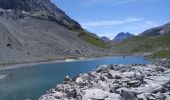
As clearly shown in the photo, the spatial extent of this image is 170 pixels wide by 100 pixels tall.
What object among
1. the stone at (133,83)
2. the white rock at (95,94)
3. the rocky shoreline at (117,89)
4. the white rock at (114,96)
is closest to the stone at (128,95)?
the rocky shoreline at (117,89)

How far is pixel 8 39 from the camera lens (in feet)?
517

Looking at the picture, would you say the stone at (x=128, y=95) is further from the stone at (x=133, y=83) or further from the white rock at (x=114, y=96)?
the stone at (x=133, y=83)

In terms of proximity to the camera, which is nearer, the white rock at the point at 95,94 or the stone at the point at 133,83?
the white rock at the point at 95,94

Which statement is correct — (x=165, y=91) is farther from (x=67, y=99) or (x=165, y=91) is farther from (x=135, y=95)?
(x=67, y=99)

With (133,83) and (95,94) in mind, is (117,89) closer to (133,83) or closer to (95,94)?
(133,83)

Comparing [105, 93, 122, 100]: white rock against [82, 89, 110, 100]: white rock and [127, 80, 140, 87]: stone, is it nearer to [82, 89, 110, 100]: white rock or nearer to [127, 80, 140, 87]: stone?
[82, 89, 110, 100]: white rock

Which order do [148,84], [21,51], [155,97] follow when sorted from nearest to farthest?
[155,97] → [148,84] → [21,51]

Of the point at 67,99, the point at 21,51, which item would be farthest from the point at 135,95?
the point at 21,51

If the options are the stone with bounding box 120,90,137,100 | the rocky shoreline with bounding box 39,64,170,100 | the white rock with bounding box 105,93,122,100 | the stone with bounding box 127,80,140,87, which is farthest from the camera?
the stone with bounding box 127,80,140,87

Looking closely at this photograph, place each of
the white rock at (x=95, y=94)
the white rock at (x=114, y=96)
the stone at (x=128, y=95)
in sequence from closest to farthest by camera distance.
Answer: the stone at (x=128, y=95) < the white rock at (x=114, y=96) < the white rock at (x=95, y=94)

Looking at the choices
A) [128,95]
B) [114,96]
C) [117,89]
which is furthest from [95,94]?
[128,95]

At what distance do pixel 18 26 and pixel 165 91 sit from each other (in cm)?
16368

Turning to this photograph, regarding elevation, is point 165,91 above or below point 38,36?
below

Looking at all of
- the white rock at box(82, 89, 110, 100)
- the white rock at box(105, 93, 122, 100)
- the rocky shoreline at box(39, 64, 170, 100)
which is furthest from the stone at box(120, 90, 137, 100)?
the white rock at box(82, 89, 110, 100)
